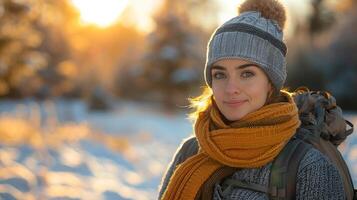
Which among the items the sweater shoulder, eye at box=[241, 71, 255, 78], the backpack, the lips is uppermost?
eye at box=[241, 71, 255, 78]

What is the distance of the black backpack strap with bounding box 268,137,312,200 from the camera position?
2389 millimetres

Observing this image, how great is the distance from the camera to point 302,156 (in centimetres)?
242

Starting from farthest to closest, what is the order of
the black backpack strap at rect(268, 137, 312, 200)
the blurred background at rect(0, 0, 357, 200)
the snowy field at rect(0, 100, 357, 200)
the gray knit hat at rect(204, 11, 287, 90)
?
the blurred background at rect(0, 0, 357, 200)
the snowy field at rect(0, 100, 357, 200)
the gray knit hat at rect(204, 11, 287, 90)
the black backpack strap at rect(268, 137, 312, 200)

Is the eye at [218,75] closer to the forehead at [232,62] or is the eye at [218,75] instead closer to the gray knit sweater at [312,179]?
the forehead at [232,62]

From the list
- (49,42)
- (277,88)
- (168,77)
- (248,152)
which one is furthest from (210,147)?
(49,42)

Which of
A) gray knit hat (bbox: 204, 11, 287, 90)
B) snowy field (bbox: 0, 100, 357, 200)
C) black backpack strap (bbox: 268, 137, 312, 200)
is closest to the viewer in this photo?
black backpack strap (bbox: 268, 137, 312, 200)

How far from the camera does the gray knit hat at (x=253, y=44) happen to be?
252cm

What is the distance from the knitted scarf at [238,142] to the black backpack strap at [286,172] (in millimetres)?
47

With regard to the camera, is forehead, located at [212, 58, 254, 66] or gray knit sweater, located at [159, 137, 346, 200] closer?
gray knit sweater, located at [159, 137, 346, 200]

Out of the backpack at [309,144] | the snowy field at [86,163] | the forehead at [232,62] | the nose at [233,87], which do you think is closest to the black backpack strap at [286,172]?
the backpack at [309,144]

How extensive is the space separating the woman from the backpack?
3cm

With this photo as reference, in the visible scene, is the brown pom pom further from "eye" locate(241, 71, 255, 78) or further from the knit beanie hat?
"eye" locate(241, 71, 255, 78)

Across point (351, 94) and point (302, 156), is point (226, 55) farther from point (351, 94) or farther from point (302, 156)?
point (351, 94)

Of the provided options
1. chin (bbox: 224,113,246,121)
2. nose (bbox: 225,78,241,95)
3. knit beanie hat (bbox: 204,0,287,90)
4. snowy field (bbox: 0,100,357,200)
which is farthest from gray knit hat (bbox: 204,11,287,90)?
snowy field (bbox: 0,100,357,200)
